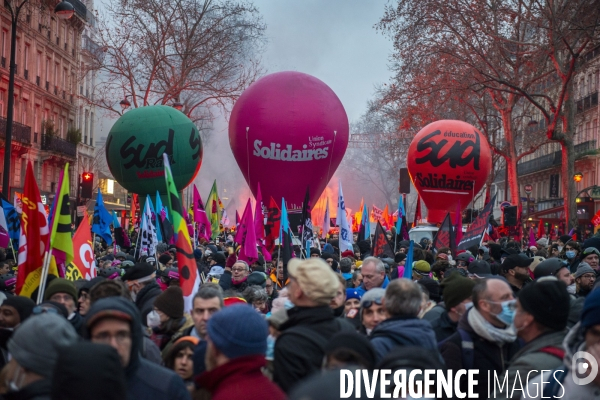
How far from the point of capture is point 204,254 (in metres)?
16.5

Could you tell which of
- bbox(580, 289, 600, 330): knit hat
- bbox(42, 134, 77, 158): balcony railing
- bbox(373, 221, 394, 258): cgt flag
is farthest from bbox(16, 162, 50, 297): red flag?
bbox(42, 134, 77, 158): balcony railing

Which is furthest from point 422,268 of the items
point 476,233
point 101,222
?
point 101,222

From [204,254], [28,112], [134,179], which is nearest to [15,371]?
[204,254]

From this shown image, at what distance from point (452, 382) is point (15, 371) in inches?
93.5

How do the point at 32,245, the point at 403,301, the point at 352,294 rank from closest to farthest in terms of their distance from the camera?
1. the point at 403,301
2. the point at 352,294
3. the point at 32,245

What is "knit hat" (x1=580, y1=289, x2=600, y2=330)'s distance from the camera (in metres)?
3.92

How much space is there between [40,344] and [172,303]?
2.96 meters

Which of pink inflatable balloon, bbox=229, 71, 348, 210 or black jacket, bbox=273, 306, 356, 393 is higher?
pink inflatable balloon, bbox=229, 71, 348, 210

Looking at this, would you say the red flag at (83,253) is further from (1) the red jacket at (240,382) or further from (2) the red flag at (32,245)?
(1) the red jacket at (240,382)

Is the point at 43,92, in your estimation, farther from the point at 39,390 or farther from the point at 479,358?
the point at 39,390

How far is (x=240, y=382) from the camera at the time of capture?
3.79 metres

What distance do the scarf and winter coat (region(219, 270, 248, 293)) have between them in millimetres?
5185

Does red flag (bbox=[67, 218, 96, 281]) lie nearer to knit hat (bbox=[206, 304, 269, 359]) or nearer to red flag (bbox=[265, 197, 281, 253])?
knit hat (bbox=[206, 304, 269, 359])

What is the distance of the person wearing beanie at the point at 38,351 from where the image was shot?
3.60 metres
